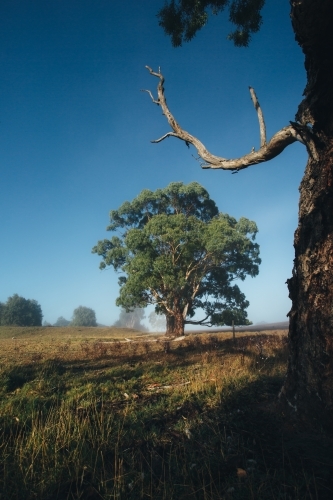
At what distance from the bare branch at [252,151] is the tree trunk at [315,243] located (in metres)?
0.33

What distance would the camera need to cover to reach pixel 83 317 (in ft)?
465

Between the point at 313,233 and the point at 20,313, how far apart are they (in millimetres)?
84759

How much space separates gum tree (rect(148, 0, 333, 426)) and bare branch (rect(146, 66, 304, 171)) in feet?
0.07

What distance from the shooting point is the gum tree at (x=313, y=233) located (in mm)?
4059

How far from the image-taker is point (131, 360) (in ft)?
38.1

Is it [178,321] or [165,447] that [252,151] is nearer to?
[165,447]

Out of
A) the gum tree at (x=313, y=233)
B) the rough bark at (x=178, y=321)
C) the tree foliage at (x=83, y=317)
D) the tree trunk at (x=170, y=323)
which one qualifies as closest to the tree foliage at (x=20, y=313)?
the tree foliage at (x=83, y=317)

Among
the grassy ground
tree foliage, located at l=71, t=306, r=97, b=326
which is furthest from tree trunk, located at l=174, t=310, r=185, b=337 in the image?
tree foliage, located at l=71, t=306, r=97, b=326

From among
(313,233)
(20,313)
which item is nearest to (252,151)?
(313,233)

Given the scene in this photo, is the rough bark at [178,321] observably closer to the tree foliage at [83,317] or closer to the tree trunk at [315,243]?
the tree trunk at [315,243]

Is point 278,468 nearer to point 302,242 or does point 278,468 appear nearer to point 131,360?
point 302,242

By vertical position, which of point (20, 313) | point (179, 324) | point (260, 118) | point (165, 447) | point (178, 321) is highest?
point (260, 118)

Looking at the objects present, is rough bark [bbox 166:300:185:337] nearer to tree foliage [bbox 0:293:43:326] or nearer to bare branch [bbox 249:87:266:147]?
bare branch [bbox 249:87:266:147]

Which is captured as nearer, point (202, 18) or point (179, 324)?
point (202, 18)
